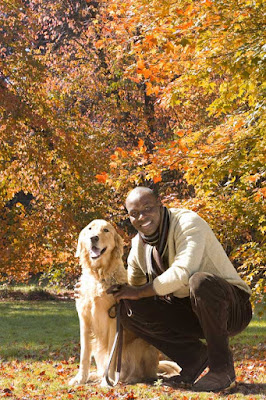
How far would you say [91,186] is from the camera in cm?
1298

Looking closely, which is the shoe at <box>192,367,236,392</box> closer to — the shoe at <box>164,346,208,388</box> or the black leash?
the shoe at <box>164,346,208,388</box>

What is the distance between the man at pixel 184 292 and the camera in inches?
178

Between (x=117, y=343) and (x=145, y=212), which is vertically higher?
(x=145, y=212)

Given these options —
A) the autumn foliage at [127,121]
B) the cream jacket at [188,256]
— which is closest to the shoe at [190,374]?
the cream jacket at [188,256]

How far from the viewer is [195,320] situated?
5000 mm

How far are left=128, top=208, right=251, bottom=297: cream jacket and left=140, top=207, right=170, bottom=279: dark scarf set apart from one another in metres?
0.04

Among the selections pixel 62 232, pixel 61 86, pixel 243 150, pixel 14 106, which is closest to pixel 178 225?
pixel 243 150

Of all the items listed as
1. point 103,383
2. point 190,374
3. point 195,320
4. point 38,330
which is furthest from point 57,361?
point 38,330

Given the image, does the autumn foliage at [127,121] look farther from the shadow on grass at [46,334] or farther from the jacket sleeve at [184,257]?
the jacket sleeve at [184,257]

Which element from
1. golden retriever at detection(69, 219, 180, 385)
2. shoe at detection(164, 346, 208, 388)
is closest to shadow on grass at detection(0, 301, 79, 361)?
golden retriever at detection(69, 219, 180, 385)

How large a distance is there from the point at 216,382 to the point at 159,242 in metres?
1.13

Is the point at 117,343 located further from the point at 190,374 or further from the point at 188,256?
the point at 188,256

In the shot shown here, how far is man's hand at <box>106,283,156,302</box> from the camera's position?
4676mm

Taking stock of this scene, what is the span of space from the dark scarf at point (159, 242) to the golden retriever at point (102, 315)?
13.1 inches
